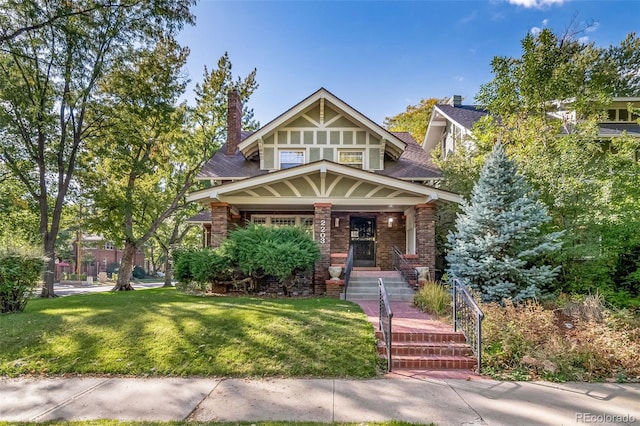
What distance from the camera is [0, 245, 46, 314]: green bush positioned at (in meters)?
8.27

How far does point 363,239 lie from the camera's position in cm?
1436

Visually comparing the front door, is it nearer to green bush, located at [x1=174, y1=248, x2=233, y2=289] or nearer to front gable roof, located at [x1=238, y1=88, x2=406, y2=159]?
front gable roof, located at [x1=238, y1=88, x2=406, y2=159]

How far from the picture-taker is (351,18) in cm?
1289

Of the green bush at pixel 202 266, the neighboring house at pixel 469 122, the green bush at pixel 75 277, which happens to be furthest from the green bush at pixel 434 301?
the green bush at pixel 75 277

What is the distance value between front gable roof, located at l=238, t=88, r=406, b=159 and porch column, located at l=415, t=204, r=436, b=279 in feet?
11.5

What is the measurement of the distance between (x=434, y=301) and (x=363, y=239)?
6.32 m

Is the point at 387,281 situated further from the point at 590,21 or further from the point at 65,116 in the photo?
the point at 65,116

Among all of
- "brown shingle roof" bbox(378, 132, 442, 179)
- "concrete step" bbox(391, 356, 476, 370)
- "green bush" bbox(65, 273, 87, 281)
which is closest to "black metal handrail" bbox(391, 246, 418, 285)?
"brown shingle roof" bbox(378, 132, 442, 179)

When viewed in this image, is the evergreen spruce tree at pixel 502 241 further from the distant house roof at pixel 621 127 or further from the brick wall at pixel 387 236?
the distant house roof at pixel 621 127

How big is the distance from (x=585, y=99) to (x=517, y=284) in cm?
954

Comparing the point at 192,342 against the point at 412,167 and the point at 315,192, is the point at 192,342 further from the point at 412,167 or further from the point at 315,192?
the point at 412,167

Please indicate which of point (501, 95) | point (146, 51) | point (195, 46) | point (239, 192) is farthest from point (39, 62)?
point (501, 95)

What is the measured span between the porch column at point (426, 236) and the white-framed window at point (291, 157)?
5468mm

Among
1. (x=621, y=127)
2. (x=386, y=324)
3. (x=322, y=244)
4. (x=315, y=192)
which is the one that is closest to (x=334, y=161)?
(x=315, y=192)
